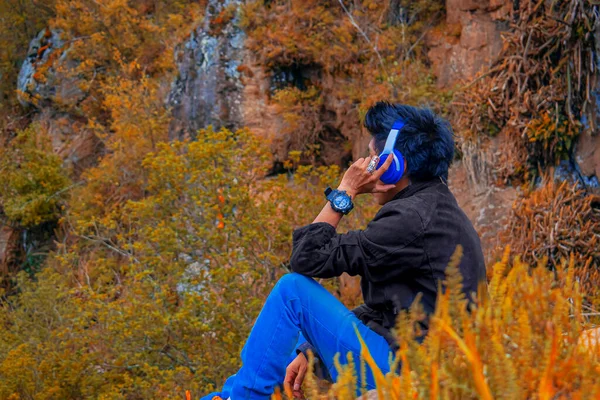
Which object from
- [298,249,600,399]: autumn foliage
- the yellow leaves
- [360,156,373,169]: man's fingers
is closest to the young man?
[360,156,373,169]: man's fingers

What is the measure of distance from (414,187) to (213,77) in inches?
310

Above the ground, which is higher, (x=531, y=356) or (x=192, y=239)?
(x=531, y=356)

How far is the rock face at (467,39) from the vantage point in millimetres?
7926

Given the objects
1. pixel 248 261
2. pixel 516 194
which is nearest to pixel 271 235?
pixel 248 261

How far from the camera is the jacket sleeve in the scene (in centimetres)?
281

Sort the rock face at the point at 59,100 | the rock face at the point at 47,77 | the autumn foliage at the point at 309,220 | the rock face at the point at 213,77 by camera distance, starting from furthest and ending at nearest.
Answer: the rock face at the point at 47,77 < the rock face at the point at 59,100 < the rock face at the point at 213,77 < the autumn foliage at the point at 309,220

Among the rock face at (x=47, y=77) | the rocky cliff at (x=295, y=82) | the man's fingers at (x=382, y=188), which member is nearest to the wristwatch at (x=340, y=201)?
the man's fingers at (x=382, y=188)

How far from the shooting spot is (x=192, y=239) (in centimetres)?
663

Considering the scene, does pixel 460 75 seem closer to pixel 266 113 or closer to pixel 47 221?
pixel 266 113

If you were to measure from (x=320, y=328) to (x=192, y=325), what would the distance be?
10.3 feet

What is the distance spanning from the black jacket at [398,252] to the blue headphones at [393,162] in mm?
107

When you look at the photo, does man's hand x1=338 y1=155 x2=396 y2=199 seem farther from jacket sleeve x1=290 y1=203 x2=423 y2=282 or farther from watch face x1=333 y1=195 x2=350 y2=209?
jacket sleeve x1=290 y1=203 x2=423 y2=282

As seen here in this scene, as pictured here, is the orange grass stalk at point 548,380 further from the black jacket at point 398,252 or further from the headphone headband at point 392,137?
the headphone headband at point 392,137

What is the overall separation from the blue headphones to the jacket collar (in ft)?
0.19
